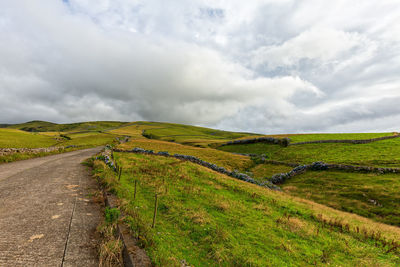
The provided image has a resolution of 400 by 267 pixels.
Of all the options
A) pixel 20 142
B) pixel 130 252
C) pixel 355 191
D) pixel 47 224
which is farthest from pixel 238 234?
pixel 20 142

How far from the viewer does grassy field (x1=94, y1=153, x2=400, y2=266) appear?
604 centimetres

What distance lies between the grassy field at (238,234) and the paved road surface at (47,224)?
4.75ft

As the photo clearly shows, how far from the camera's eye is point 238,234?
757cm

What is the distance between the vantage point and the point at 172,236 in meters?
6.86

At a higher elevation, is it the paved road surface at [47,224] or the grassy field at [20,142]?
the grassy field at [20,142]

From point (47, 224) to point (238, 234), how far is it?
7746 mm

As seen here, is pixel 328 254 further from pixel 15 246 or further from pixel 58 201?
pixel 58 201

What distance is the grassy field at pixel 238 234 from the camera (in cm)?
604

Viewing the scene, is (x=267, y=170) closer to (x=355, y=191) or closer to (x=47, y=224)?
(x=355, y=191)

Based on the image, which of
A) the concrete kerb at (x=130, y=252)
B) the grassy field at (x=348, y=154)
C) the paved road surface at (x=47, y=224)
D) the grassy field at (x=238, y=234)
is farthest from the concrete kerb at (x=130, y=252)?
the grassy field at (x=348, y=154)

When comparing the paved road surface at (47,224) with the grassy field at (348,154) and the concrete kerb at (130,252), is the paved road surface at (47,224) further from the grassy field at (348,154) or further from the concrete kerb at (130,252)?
the grassy field at (348,154)

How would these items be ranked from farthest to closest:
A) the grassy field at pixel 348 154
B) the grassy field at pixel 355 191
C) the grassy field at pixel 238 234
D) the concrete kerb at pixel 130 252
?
1. the grassy field at pixel 348 154
2. the grassy field at pixel 355 191
3. the grassy field at pixel 238 234
4. the concrete kerb at pixel 130 252

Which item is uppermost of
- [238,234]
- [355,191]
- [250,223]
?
[238,234]

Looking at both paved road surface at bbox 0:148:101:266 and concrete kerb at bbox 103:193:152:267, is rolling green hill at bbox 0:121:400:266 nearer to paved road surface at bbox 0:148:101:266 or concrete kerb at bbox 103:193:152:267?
concrete kerb at bbox 103:193:152:267
